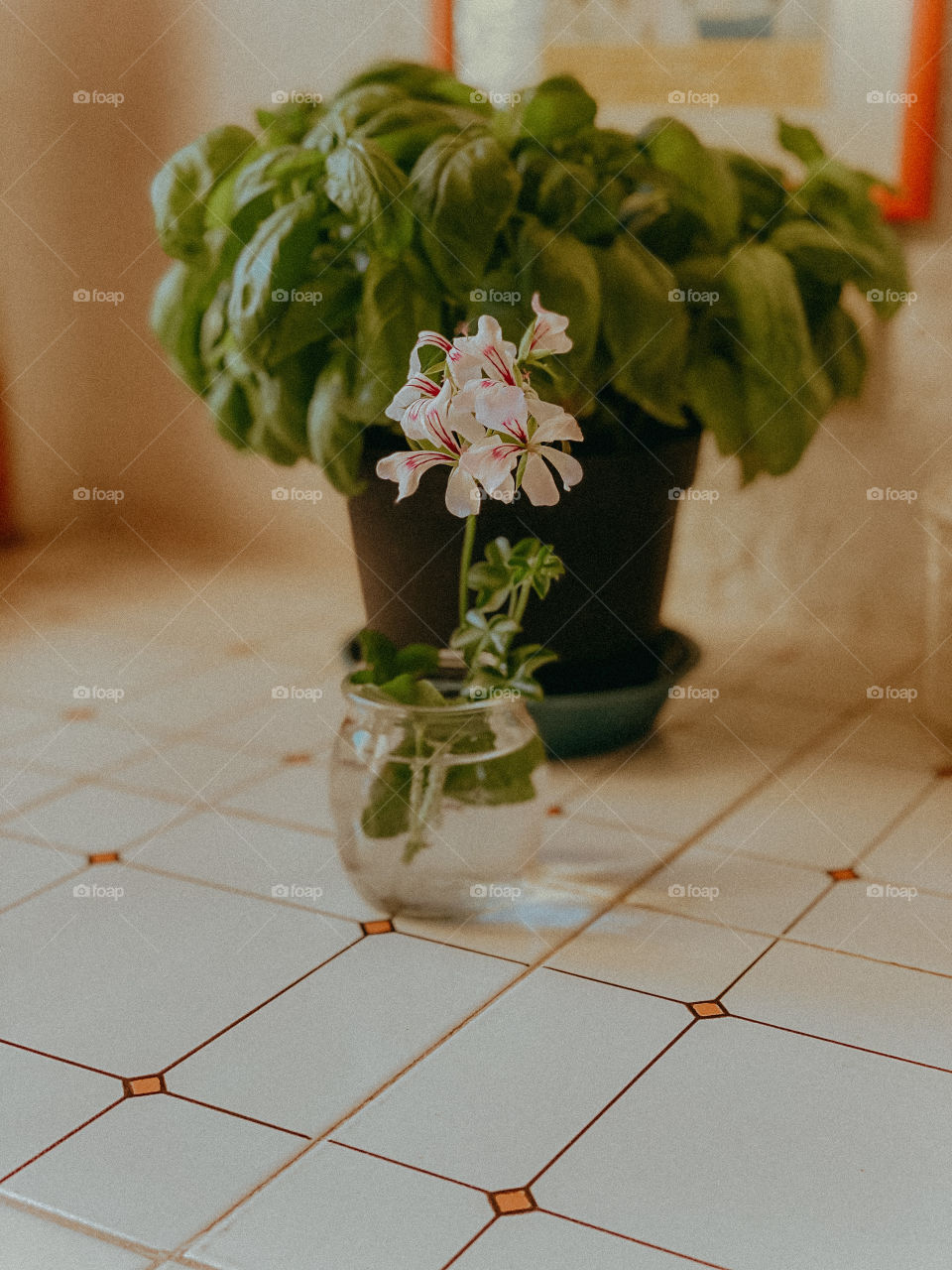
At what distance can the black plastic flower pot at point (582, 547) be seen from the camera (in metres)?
2.06

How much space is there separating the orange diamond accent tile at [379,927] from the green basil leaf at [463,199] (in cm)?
83

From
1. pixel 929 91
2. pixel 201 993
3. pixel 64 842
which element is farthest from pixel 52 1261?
pixel 929 91

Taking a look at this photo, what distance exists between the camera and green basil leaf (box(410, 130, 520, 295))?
1.81 metres

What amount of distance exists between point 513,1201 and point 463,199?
122cm

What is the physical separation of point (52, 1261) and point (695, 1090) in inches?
22.4

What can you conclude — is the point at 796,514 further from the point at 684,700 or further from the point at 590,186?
the point at 590,186

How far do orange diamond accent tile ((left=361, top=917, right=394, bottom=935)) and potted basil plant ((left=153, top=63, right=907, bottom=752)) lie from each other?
0.60 meters

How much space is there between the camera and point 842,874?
69.2 inches

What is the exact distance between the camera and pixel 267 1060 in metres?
1.34
